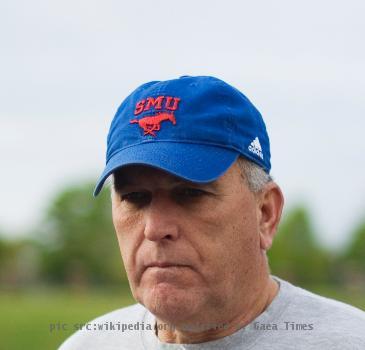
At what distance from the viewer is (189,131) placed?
2547 millimetres

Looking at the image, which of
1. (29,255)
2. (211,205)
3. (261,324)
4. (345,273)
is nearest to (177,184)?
(211,205)

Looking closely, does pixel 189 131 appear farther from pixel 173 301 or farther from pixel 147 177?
pixel 173 301

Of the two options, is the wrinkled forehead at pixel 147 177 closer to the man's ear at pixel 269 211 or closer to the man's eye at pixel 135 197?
the man's eye at pixel 135 197

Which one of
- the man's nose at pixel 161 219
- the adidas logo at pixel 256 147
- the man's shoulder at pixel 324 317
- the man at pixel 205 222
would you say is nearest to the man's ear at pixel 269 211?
the man at pixel 205 222

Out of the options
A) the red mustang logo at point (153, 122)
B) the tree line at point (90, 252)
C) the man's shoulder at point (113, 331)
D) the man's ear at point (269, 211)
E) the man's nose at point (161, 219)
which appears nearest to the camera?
the man's nose at point (161, 219)

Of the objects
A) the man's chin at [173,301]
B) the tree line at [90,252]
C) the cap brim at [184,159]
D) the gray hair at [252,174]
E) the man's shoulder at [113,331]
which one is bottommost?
the tree line at [90,252]

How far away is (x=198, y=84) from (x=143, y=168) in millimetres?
383

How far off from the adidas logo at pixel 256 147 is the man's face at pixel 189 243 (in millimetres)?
96

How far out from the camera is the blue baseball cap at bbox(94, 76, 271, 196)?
98.3 inches

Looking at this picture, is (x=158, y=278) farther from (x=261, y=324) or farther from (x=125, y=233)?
(x=261, y=324)

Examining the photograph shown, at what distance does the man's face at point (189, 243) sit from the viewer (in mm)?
2461

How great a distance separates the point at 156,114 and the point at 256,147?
39 centimetres

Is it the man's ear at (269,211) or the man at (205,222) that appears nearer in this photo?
the man at (205,222)

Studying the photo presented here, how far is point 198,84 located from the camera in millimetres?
2658
